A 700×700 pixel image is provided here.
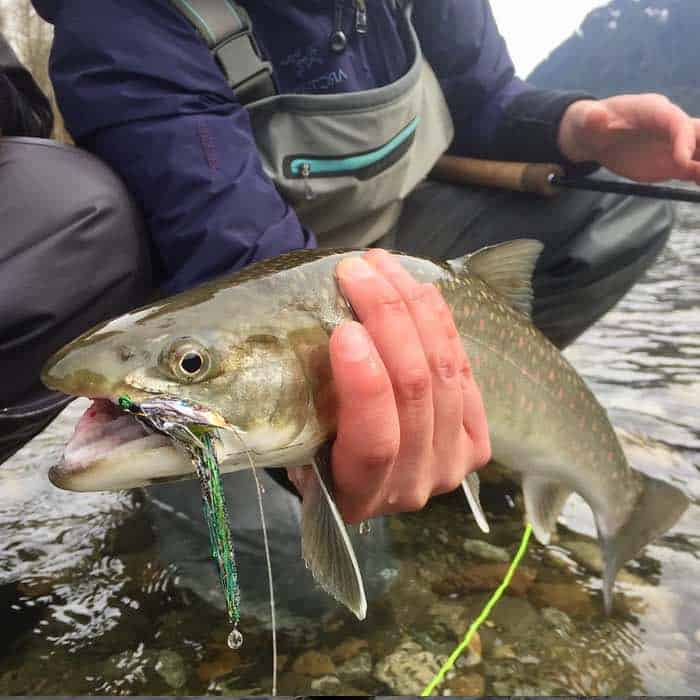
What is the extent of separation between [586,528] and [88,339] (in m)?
1.63

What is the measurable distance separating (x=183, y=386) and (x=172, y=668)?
0.82m

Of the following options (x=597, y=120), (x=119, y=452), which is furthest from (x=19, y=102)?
(x=597, y=120)

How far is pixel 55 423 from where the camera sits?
2.71 metres

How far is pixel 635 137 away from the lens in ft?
7.58

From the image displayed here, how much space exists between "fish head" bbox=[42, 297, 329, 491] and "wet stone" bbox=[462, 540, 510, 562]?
3.30 ft

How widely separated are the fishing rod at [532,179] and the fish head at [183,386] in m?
1.69

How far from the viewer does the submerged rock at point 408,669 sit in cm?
146

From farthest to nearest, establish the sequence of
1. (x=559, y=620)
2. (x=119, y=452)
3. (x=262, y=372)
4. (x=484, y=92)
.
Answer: (x=484, y=92)
(x=559, y=620)
(x=262, y=372)
(x=119, y=452)

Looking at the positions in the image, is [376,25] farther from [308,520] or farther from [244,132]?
[308,520]

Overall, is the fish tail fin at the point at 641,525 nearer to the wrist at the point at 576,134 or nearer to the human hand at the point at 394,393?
the human hand at the point at 394,393

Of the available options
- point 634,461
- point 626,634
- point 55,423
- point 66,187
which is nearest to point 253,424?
point 66,187

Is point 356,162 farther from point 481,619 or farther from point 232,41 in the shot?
point 481,619

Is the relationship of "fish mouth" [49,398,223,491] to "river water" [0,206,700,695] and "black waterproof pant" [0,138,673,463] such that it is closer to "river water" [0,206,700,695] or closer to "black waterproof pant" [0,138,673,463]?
"black waterproof pant" [0,138,673,463]

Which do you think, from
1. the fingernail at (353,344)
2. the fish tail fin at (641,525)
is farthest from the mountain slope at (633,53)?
the fingernail at (353,344)
